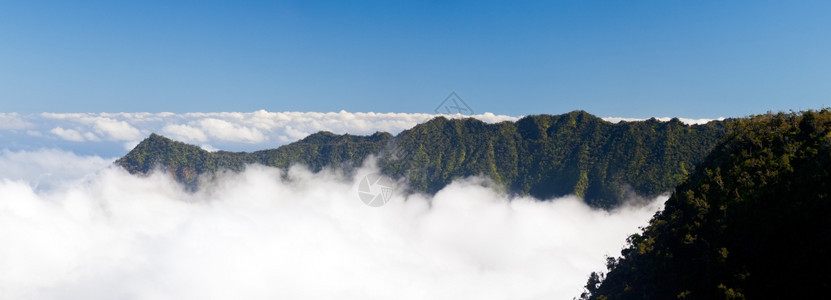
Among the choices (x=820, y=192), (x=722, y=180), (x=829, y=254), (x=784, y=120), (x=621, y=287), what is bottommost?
(x=621, y=287)

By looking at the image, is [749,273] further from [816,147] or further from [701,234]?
[816,147]

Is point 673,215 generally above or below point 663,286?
above

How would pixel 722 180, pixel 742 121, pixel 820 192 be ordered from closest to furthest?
pixel 820 192 → pixel 722 180 → pixel 742 121

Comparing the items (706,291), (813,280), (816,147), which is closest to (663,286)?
(706,291)

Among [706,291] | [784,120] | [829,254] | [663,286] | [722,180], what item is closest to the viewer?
[829,254]

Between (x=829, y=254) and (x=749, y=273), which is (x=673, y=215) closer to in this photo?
(x=749, y=273)

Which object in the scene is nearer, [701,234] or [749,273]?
[749,273]
